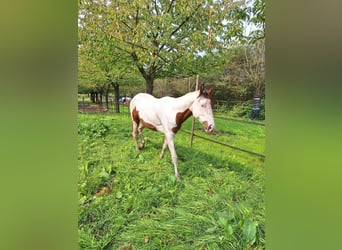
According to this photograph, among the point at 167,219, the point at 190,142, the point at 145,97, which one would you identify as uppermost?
the point at 145,97

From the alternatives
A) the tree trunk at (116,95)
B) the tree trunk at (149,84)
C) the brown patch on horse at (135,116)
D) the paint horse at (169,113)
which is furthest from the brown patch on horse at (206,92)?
the tree trunk at (116,95)

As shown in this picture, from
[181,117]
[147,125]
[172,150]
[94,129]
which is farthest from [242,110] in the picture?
[94,129]

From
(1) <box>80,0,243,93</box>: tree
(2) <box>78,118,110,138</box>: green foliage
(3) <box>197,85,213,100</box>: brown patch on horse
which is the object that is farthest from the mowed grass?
(1) <box>80,0,243,93</box>: tree

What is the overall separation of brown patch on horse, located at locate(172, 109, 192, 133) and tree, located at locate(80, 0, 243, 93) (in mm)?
216

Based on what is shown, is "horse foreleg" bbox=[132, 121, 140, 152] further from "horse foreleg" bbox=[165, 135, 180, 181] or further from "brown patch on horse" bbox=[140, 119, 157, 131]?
"horse foreleg" bbox=[165, 135, 180, 181]

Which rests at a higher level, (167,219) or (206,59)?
(206,59)

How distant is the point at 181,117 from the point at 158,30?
1.62 ft

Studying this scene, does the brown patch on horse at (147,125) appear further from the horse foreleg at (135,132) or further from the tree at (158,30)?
the tree at (158,30)

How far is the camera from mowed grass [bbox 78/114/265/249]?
3.76 ft
